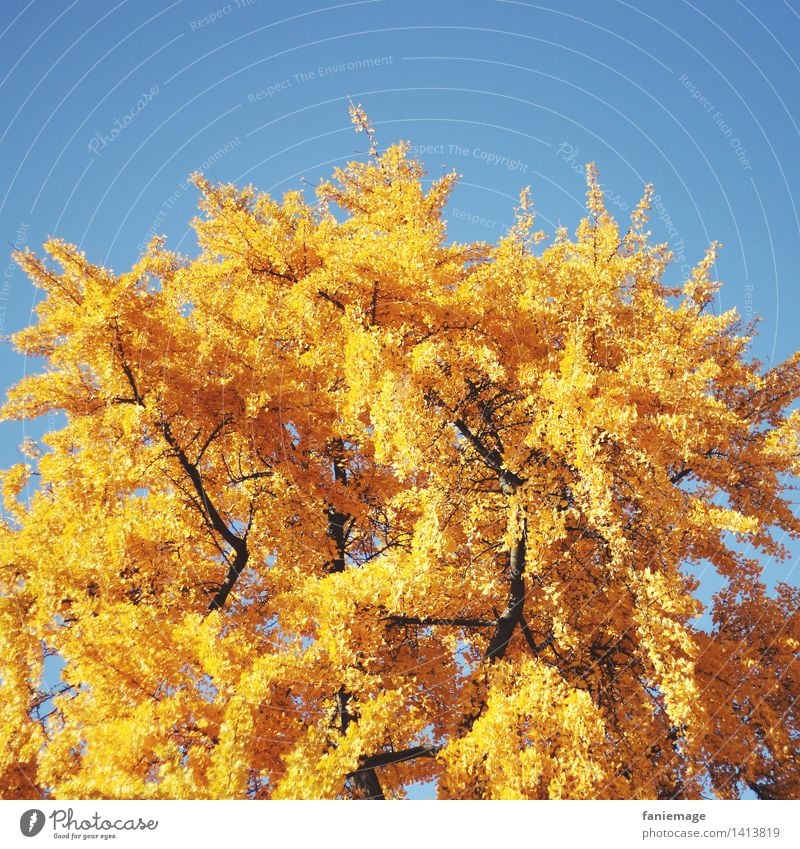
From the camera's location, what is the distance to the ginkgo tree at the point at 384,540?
6543 millimetres

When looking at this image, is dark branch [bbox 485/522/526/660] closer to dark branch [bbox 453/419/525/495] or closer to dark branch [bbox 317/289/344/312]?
dark branch [bbox 453/419/525/495]

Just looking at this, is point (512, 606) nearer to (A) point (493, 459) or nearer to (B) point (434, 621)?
(B) point (434, 621)

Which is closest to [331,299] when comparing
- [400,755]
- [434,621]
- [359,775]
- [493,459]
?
[493,459]

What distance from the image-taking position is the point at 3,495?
37.3ft

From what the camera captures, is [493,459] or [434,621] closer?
[434,621]

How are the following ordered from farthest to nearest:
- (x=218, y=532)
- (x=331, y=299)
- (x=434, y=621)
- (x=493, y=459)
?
1. (x=218, y=532)
2. (x=331, y=299)
3. (x=493, y=459)
4. (x=434, y=621)

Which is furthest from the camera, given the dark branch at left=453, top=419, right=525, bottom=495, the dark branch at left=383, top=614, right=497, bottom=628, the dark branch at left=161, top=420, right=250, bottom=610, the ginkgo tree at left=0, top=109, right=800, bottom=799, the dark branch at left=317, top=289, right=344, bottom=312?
the dark branch at left=317, top=289, right=344, bottom=312

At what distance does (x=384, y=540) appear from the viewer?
1141 cm

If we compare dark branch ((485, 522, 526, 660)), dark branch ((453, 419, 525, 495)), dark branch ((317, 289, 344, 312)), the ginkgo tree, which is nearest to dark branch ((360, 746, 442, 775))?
the ginkgo tree

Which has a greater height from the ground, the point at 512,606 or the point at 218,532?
the point at 218,532

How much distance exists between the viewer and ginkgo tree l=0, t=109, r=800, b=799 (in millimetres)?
6543

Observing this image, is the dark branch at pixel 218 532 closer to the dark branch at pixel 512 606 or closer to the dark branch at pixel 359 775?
the dark branch at pixel 359 775

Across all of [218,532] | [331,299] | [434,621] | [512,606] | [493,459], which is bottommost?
[512,606]

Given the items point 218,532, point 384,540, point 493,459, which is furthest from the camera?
point 384,540
